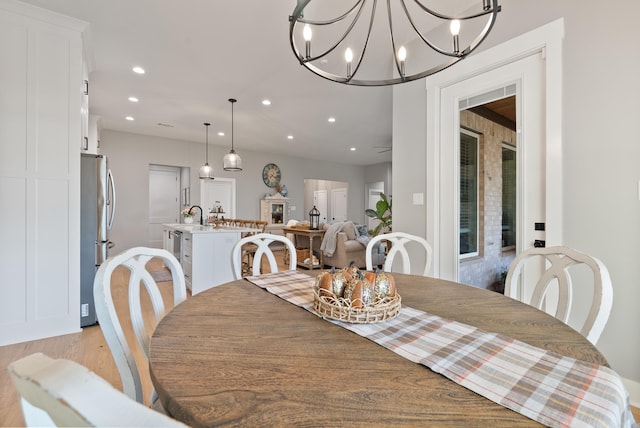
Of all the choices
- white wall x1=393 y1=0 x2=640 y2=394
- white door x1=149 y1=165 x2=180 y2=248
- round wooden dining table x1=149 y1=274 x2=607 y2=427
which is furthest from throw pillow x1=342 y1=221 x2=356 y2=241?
white door x1=149 y1=165 x2=180 y2=248

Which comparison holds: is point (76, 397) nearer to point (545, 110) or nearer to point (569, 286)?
point (569, 286)

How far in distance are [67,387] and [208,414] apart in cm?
34

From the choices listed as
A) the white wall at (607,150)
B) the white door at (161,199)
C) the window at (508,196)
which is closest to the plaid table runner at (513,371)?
the white wall at (607,150)

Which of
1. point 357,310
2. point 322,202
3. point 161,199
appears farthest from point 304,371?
point 322,202

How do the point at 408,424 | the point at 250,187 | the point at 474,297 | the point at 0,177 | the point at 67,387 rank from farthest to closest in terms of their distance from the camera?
the point at 250,187 < the point at 0,177 < the point at 474,297 < the point at 408,424 < the point at 67,387

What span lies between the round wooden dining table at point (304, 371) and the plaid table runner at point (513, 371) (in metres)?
0.04

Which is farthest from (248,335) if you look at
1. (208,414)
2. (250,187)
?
(250,187)

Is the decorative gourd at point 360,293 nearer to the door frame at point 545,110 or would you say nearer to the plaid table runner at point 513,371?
the plaid table runner at point 513,371

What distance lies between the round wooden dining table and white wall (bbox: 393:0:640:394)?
1.08 m

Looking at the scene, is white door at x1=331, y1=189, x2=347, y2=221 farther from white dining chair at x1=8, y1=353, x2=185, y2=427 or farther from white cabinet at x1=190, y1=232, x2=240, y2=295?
white dining chair at x1=8, y1=353, x2=185, y2=427

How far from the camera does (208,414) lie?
55 cm

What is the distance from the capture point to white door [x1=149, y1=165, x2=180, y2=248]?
696cm

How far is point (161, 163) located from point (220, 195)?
150 centimetres

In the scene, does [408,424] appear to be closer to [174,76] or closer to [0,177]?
[0,177]
